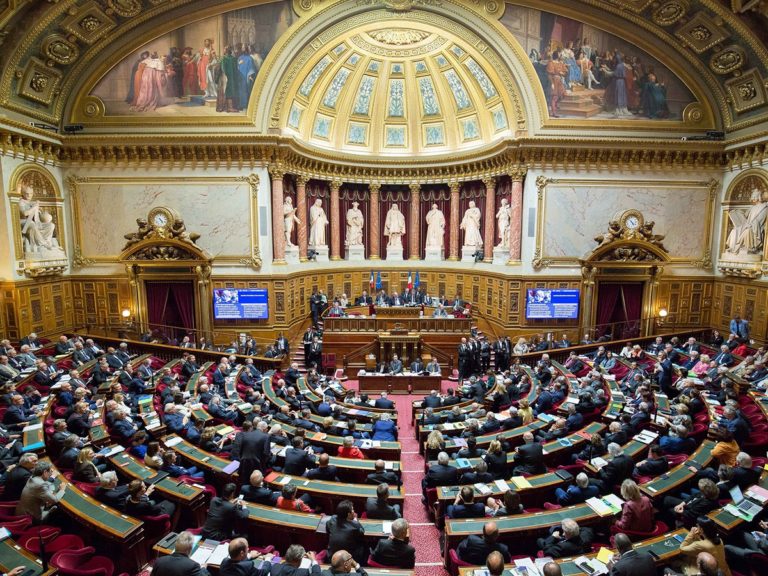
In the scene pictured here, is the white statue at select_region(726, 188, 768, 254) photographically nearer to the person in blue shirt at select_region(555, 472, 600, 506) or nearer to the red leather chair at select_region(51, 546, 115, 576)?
the person in blue shirt at select_region(555, 472, 600, 506)

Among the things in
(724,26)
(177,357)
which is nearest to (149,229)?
(177,357)

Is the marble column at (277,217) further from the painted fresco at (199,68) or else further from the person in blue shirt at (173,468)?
the person in blue shirt at (173,468)

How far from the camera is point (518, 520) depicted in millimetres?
6320

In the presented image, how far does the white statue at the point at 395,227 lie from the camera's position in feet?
83.9

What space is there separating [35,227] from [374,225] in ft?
52.2

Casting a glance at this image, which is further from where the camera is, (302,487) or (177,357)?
(177,357)

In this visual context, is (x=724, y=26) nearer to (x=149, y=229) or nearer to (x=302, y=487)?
(x=302, y=487)

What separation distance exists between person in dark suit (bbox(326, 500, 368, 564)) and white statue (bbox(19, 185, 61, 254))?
721 inches

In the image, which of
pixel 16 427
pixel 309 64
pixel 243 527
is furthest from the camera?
pixel 309 64

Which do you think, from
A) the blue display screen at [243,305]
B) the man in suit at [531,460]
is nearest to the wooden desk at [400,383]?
the blue display screen at [243,305]

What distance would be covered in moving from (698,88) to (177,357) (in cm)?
2514

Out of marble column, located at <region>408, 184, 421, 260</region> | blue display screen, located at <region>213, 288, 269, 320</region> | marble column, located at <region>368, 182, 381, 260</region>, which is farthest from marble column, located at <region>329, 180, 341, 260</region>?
blue display screen, located at <region>213, 288, 269, 320</region>

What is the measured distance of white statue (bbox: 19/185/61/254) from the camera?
1705 cm

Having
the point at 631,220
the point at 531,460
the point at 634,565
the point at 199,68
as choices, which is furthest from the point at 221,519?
the point at 631,220
